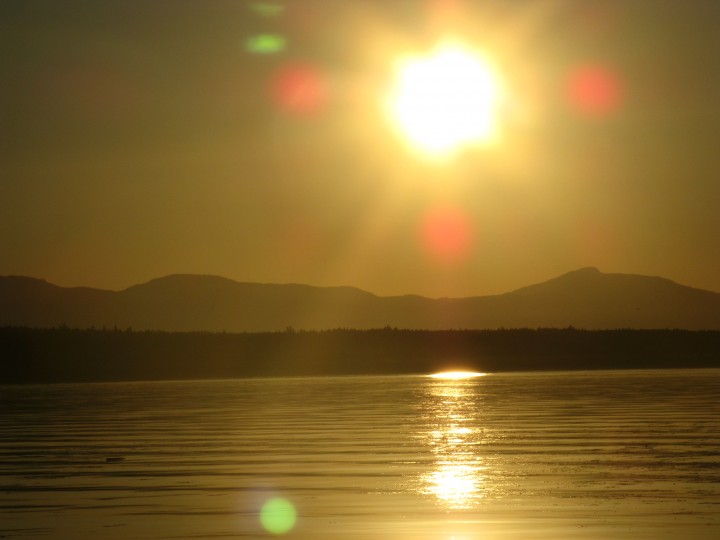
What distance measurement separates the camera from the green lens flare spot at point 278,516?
1769 centimetres

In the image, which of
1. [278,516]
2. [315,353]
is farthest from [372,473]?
[315,353]

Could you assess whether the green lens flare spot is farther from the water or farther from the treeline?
the treeline

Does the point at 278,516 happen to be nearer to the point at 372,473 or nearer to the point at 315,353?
the point at 372,473

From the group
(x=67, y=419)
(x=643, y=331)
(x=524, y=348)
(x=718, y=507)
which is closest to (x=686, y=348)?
(x=643, y=331)

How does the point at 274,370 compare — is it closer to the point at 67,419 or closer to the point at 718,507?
the point at 67,419

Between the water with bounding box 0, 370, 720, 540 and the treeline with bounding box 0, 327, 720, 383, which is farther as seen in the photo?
the treeline with bounding box 0, 327, 720, 383

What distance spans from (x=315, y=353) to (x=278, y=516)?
105474mm

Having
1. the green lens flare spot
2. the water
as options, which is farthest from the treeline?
the green lens flare spot

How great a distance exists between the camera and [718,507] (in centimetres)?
1862

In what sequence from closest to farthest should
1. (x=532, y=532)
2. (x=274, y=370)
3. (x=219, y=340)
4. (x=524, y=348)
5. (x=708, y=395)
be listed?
1. (x=532, y=532)
2. (x=708, y=395)
3. (x=274, y=370)
4. (x=219, y=340)
5. (x=524, y=348)

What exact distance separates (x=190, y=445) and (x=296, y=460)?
4691 millimetres

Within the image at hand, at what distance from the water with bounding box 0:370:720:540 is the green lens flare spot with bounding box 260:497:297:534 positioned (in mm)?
96

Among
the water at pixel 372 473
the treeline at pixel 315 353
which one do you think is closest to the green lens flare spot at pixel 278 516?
the water at pixel 372 473

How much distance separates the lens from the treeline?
106750 mm
